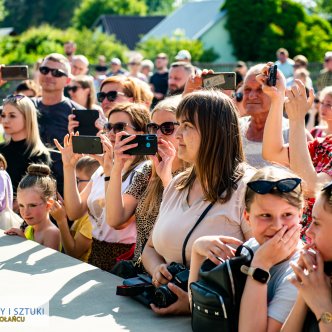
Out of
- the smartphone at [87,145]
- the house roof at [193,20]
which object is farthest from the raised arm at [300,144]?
the house roof at [193,20]

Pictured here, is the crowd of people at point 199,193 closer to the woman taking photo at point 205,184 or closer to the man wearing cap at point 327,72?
the woman taking photo at point 205,184

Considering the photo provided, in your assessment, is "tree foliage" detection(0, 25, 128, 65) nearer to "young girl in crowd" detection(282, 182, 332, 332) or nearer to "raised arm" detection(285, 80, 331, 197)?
"raised arm" detection(285, 80, 331, 197)

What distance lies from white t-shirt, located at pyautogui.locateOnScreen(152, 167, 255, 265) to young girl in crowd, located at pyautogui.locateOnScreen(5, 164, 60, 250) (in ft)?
6.41

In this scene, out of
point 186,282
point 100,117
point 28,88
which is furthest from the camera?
point 28,88

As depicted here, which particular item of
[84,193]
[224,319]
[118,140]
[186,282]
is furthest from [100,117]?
[224,319]

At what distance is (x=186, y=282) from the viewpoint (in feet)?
12.3

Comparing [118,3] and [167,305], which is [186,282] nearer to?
[167,305]

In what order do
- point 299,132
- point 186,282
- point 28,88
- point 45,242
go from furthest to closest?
1. point 28,88
2. point 45,242
3. point 299,132
4. point 186,282

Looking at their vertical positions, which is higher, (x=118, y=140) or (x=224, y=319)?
(x=118, y=140)

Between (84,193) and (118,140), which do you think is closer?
(118,140)

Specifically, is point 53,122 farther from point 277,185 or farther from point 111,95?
point 277,185

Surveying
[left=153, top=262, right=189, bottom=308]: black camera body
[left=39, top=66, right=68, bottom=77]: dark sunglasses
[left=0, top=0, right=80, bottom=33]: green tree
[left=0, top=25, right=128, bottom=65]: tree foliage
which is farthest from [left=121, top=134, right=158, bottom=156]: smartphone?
[left=0, top=0, right=80, bottom=33]: green tree

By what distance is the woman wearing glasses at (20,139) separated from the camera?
6898mm

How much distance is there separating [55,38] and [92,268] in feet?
111
